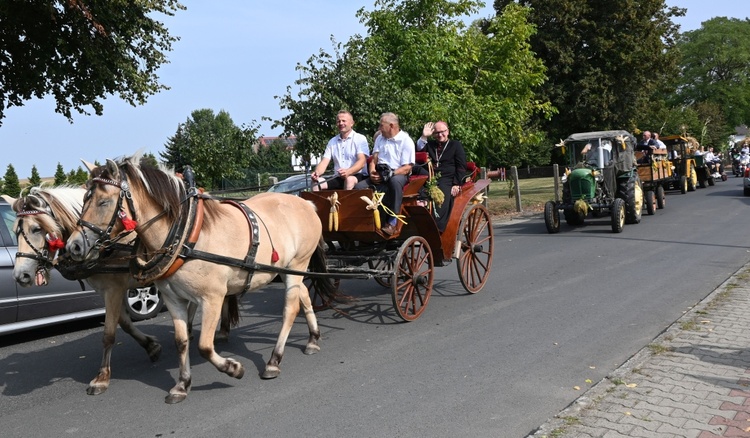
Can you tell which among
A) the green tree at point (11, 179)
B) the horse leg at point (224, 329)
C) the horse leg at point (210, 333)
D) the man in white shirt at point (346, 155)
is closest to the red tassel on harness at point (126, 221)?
the horse leg at point (210, 333)

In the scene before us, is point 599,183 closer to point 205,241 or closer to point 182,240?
point 205,241

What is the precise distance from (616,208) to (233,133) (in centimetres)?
974

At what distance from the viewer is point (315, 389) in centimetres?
558

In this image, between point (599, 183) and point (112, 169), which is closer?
point (112, 169)

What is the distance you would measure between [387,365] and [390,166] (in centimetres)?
281

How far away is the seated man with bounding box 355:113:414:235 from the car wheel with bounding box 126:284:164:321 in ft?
9.75

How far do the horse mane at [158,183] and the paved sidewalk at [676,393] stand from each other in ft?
10.4

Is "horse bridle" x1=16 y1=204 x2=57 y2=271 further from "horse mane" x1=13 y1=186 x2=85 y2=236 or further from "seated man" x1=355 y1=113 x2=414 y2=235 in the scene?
"seated man" x1=355 y1=113 x2=414 y2=235

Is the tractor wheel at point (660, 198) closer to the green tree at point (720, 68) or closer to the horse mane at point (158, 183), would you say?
the horse mane at point (158, 183)

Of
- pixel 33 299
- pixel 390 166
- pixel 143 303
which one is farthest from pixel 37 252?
pixel 390 166

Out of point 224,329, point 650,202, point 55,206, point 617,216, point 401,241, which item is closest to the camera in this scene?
point 55,206

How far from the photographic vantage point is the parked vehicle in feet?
23.2

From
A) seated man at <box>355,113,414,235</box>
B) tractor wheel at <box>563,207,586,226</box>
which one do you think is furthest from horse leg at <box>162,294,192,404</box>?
tractor wheel at <box>563,207,586,226</box>

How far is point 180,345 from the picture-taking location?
17.5ft
